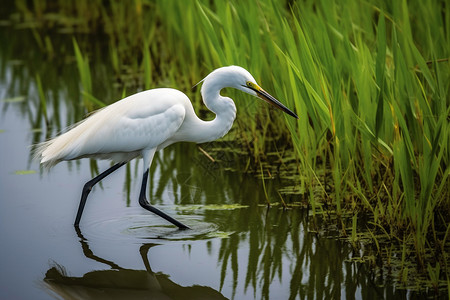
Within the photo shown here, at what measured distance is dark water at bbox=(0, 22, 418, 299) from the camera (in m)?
3.82

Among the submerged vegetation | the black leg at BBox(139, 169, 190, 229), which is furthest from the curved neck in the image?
the black leg at BBox(139, 169, 190, 229)

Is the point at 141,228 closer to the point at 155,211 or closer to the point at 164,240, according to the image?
the point at 155,211

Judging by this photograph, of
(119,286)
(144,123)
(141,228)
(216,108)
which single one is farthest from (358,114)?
(119,286)

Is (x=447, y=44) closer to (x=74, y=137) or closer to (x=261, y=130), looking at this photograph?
(x=261, y=130)

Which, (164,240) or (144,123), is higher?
(144,123)

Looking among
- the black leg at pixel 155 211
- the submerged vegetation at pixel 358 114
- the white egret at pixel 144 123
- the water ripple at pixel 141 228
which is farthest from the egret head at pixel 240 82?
the water ripple at pixel 141 228

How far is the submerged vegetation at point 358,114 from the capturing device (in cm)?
390

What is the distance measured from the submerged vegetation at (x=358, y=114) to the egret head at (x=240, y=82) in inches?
7.2

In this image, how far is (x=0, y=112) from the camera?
24.1 feet

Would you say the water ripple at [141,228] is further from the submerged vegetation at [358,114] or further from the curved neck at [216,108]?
the submerged vegetation at [358,114]

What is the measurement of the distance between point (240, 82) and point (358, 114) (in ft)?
2.45

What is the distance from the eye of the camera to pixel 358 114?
4449 mm

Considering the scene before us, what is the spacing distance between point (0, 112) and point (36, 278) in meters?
3.73

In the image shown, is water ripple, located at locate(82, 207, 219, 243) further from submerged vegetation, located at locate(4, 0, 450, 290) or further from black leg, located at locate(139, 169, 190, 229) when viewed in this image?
submerged vegetation, located at locate(4, 0, 450, 290)
